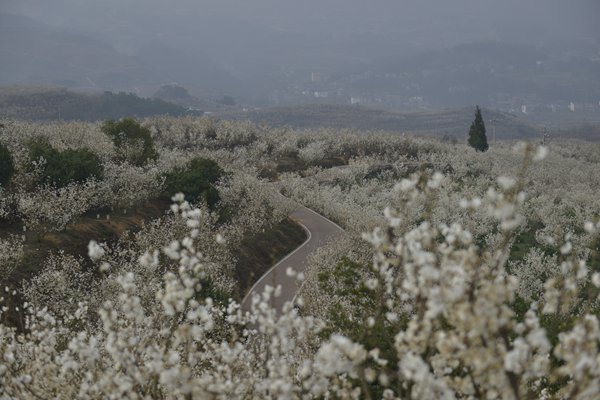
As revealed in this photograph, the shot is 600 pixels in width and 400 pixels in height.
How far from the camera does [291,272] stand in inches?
375

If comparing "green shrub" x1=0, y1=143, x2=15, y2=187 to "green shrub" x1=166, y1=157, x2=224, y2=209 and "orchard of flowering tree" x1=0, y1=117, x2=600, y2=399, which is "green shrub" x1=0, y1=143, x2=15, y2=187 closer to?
"orchard of flowering tree" x1=0, y1=117, x2=600, y2=399

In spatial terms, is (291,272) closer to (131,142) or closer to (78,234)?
(78,234)

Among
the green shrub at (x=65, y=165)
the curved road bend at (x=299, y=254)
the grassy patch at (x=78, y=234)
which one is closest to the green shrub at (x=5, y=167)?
the green shrub at (x=65, y=165)

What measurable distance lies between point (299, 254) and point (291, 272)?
110 ft

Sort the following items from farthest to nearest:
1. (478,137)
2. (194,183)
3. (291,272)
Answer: (478,137) → (194,183) → (291,272)

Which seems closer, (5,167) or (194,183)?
(5,167)

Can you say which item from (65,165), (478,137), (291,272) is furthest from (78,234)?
(478,137)

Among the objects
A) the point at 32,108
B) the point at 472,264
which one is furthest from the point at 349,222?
the point at 32,108

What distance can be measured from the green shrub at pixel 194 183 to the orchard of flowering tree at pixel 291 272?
154 millimetres

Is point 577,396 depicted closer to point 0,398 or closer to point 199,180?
point 0,398

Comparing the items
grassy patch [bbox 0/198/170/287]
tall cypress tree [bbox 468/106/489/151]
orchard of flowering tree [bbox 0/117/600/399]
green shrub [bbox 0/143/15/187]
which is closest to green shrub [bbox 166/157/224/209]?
orchard of flowering tree [bbox 0/117/600/399]

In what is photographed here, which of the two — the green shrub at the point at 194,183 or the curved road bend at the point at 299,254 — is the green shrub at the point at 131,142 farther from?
the curved road bend at the point at 299,254

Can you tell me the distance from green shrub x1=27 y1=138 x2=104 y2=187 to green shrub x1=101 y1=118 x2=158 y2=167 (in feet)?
28.7

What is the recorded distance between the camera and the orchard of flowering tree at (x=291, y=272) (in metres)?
7.55
